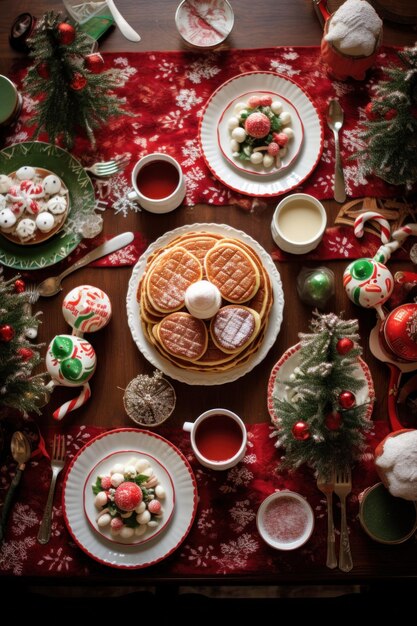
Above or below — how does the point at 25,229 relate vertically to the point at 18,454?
above

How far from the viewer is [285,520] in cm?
178

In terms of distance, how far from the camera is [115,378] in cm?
191

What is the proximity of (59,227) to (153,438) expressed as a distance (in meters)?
0.70

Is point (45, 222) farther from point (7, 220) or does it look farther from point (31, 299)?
point (31, 299)

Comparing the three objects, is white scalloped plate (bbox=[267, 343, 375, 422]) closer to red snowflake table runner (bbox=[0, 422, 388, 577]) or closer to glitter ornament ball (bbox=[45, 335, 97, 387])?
red snowflake table runner (bbox=[0, 422, 388, 577])

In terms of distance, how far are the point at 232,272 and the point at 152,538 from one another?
30.5 inches

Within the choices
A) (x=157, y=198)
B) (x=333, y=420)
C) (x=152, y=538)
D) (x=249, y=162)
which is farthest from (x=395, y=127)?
(x=152, y=538)

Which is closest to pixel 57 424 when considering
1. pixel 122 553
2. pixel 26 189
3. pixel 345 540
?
pixel 122 553

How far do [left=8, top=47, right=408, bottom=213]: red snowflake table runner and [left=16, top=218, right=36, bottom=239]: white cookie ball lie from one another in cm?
26

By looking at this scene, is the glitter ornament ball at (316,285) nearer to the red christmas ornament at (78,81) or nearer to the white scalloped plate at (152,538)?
the white scalloped plate at (152,538)

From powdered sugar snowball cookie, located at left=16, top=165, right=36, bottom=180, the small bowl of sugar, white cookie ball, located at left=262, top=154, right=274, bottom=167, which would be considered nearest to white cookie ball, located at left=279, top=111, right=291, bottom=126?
white cookie ball, located at left=262, top=154, right=274, bottom=167

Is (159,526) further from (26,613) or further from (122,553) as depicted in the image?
(26,613)

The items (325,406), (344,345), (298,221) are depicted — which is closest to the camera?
(344,345)

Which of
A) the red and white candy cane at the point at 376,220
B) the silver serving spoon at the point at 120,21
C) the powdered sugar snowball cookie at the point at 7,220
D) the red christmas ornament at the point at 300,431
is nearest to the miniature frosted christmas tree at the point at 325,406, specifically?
the red christmas ornament at the point at 300,431
